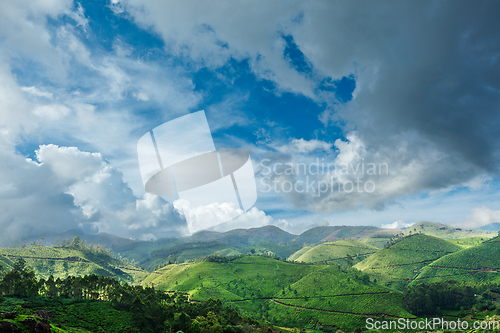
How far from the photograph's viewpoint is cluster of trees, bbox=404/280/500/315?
55.6 m

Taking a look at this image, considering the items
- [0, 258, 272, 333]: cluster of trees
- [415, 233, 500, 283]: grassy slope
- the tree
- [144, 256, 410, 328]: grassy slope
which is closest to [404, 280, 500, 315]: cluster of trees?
[144, 256, 410, 328]: grassy slope

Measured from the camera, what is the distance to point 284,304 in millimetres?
64750

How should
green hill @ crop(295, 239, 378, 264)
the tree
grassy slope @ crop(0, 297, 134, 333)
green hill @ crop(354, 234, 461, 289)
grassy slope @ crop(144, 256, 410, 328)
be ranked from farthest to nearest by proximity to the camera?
green hill @ crop(295, 239, 378, 264), the tree, green hill @ crop(354, 234, 461, 289), grassy slope @ crop(144, 256, 410, 328), grassy slope @ crop(0, 297, 134, 333)

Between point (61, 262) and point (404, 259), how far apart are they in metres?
148

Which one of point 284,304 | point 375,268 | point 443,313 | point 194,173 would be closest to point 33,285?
point 194,173

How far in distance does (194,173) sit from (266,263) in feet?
329

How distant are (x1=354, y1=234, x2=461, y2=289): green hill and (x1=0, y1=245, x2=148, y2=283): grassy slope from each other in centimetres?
10667

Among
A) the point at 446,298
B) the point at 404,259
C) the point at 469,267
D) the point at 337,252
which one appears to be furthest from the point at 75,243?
the point at 469,267

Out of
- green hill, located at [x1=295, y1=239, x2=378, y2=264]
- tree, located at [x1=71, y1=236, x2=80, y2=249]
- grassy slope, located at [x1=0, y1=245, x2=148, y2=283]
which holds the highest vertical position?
tree, located at [x1=71, y1=236, x2=80, y2=249]

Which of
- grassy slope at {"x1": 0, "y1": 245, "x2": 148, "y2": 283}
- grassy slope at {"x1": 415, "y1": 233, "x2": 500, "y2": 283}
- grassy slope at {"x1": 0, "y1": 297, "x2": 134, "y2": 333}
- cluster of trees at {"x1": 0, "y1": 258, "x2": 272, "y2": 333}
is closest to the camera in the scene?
grassy slope at {"x1": 0, "y1": 297, "x2": 134, "y2": 333}

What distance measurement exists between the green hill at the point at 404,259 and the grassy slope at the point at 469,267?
759 centimetres

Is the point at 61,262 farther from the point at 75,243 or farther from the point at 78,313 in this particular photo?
the point at 78,313

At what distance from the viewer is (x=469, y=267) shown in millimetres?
86062

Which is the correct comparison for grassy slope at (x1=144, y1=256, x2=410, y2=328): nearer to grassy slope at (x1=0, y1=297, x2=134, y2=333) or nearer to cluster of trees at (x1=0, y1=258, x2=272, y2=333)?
cluster of trees at (x1=0, y1=258, x2=272, y2=333)
